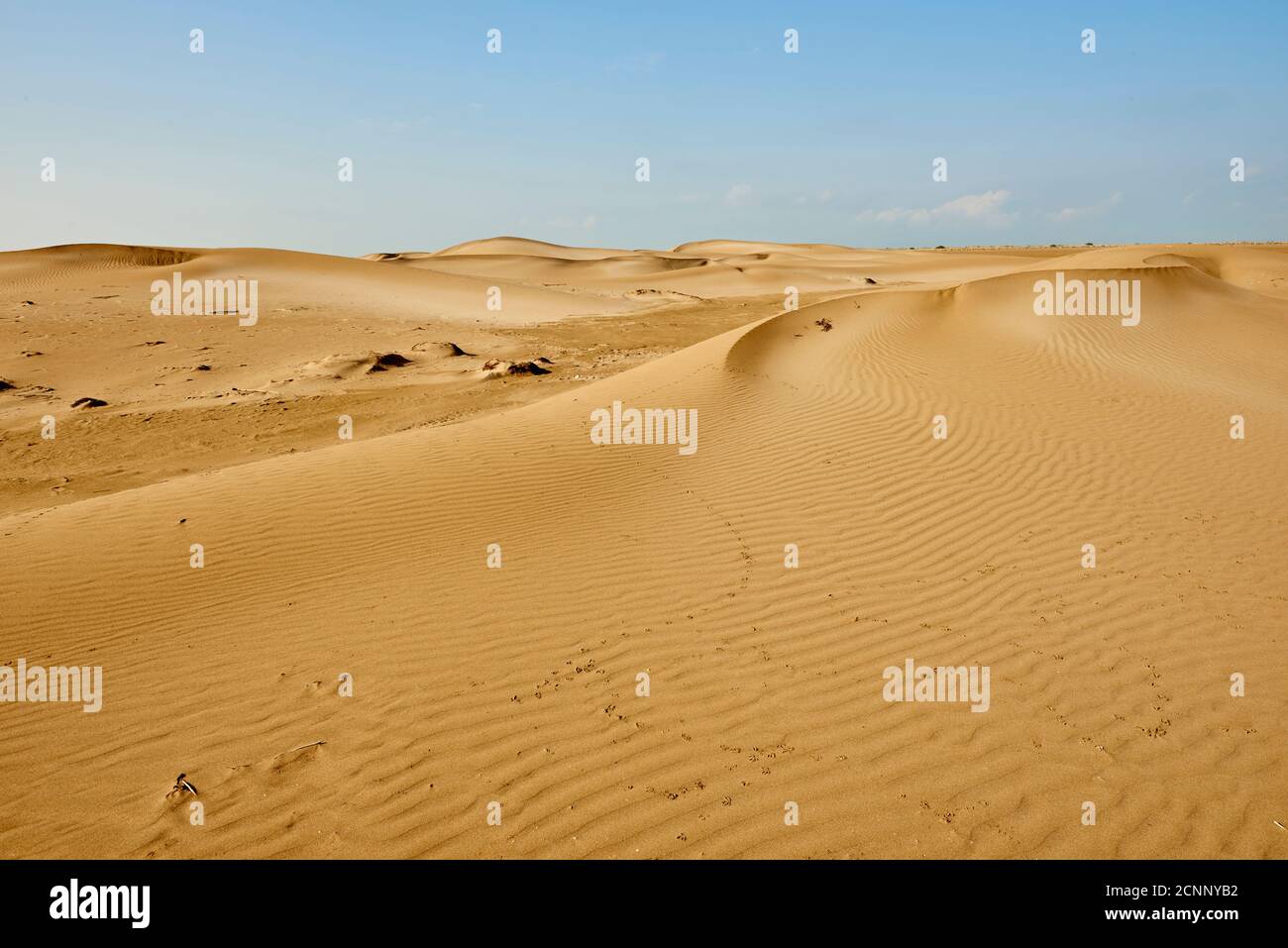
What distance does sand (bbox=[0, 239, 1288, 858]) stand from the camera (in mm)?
3805

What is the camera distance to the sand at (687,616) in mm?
3805

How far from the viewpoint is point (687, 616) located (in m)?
5.62

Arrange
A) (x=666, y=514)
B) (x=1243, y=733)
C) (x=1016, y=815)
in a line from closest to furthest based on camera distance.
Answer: (x=1016, y=815) → (x=1243, y=733) → (x=666, y=514)

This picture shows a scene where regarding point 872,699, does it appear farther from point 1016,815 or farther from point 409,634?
Answer: point 409,634

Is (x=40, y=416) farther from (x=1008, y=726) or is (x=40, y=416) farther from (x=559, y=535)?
(x=1008, y=726)

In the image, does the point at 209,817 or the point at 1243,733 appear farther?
the point at 1243,733

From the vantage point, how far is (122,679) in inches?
204

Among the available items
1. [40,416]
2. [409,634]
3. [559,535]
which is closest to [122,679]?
→ [409,634]

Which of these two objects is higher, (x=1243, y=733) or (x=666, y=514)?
(x=666, y=514)

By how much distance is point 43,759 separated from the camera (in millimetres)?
4406

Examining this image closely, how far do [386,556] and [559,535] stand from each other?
1.56 meters
